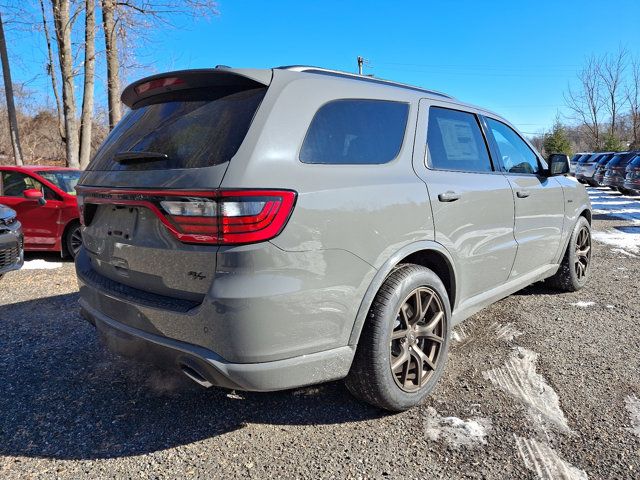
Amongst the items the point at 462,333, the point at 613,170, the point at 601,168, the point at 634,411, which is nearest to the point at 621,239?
the point at 462,333

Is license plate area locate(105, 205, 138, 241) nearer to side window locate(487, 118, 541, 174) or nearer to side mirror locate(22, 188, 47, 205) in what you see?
side window locate(487, 118, 541, 174)

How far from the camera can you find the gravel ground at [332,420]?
2.20m

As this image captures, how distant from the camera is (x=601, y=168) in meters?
18.7

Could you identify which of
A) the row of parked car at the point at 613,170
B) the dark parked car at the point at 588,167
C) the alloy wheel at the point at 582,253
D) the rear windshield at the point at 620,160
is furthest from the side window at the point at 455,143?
the dark parked car at the point at 588,167

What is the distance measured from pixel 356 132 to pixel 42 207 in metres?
5.78

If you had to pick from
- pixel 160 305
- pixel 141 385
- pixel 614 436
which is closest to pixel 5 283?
pixel 141 385

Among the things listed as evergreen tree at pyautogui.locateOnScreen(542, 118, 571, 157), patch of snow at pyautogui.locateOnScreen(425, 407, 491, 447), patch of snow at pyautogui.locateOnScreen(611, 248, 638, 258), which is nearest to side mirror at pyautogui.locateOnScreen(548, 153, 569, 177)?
patch of snow at pyautogui.locateOnScreen(425, 407, 491, 447)

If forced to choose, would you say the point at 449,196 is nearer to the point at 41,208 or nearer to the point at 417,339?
the point at 417,339

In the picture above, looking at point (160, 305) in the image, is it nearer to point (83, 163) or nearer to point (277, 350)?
point (277, 350)

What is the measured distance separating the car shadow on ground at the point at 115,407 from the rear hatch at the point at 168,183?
781mm

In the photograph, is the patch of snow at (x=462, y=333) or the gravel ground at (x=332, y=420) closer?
the gravel ground at (x=332, y=420)

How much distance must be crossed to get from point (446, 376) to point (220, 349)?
1724 mm

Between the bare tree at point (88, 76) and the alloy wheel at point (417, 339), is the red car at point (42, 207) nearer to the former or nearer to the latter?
the alloy wheel at point (417, 339)

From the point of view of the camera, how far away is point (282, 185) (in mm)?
1984
